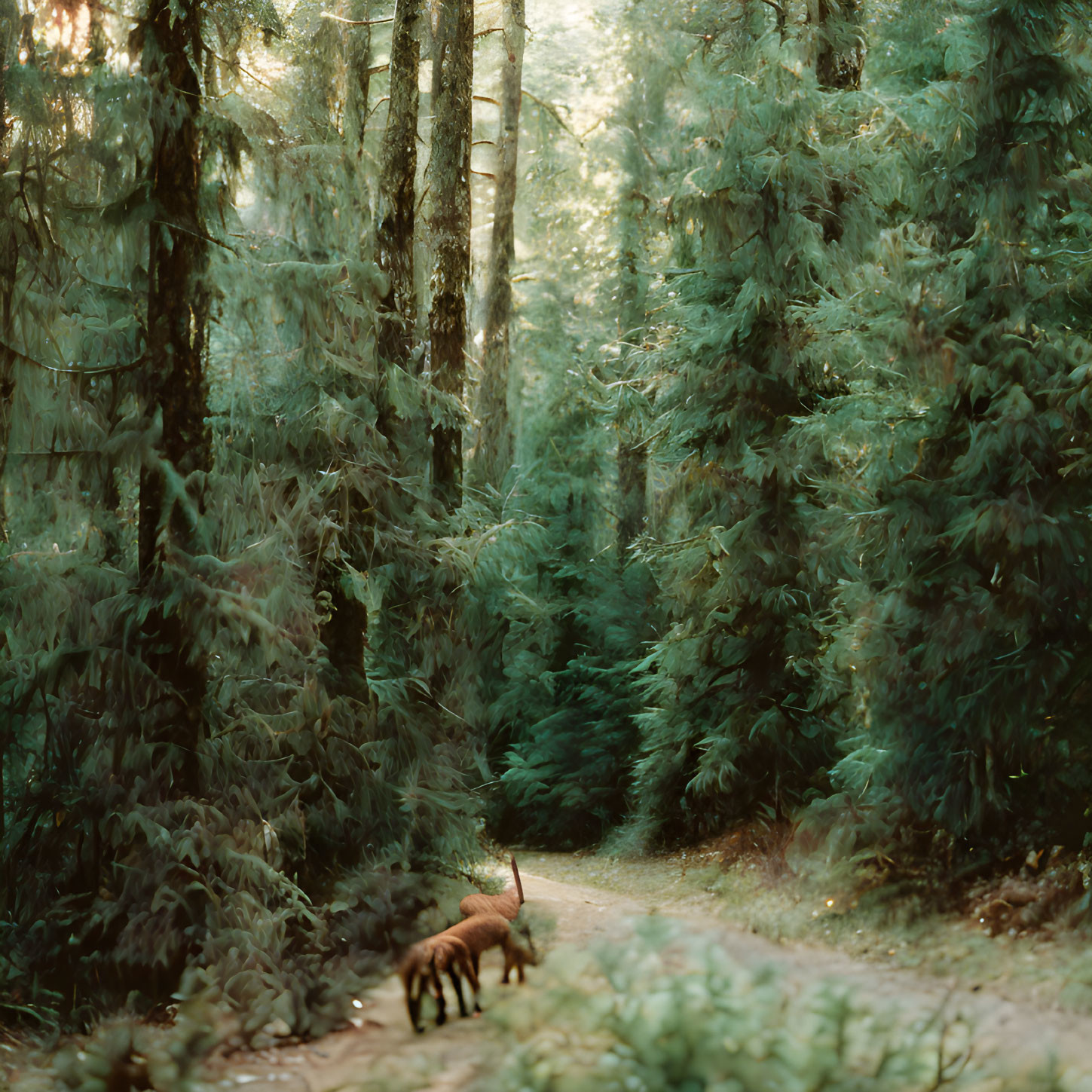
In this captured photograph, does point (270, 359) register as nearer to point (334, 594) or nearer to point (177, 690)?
point (334, 594)

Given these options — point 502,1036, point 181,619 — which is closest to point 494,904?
point 502,1036

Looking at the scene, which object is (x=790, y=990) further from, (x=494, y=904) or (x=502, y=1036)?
(x=494, y=904)

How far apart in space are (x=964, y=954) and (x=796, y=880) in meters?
2.40

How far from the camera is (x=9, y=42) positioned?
552 cm

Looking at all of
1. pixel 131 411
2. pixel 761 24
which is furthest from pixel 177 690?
pixel 761 24

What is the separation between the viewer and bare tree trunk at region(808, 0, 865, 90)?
425 inches

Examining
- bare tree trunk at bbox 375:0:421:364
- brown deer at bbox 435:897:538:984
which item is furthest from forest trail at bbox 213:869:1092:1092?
bare tree trunk at bbox 375:0:421:364

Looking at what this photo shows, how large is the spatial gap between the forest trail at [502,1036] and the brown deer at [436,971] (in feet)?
0.36

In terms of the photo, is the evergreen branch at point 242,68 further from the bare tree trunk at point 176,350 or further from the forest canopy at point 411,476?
the bare tree trunk at point 176,350

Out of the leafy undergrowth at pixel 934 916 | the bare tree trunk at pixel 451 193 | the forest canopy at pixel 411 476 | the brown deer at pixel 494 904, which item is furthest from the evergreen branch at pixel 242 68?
the leafy undergrowth at pixel 934 916

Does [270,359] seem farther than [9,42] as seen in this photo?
Yes

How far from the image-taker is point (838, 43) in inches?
427

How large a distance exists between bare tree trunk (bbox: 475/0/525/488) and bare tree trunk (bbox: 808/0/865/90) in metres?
5.02

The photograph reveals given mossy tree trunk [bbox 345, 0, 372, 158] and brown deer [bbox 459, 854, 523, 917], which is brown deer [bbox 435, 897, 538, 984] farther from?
mossy tree trunk [bbox 345, 0, 372, 158]
